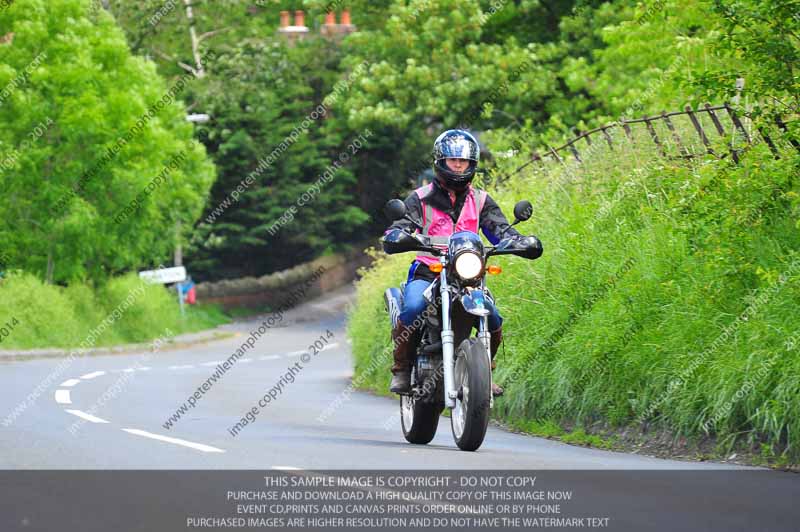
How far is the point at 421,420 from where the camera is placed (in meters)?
11.1

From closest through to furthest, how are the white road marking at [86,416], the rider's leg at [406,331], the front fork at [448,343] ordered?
the front fork at [448,343] < the rider's leg at [406,331] < the white road marking at [86,416]

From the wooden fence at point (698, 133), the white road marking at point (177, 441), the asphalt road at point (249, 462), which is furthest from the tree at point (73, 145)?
the white road marking at point (177, 441)

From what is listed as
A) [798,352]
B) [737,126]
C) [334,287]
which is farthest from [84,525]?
[334,287]

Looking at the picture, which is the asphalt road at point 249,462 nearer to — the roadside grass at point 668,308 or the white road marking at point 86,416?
the white road marking at point 86,416

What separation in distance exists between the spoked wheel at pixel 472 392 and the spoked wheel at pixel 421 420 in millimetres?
623

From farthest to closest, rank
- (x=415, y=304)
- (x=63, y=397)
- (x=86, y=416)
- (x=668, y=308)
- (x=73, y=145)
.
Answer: (x=73, y=145) < (x=63, y=397) < (x=86, y=416) < (x=668, y=308) < (x=415, y=304)

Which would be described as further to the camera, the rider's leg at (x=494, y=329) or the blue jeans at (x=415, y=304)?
the blue jeans at (x=415, y=304)

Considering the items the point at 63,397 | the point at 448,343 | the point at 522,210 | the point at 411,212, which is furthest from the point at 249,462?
the point at 63,397

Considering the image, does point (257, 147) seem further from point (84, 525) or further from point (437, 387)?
point (84, 525)

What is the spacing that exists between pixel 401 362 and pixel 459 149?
163 cm

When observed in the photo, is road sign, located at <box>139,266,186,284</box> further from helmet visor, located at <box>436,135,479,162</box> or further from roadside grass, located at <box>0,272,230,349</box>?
helmet visor, located at <box>436,135,479,162</box>

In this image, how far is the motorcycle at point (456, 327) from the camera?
996 cm

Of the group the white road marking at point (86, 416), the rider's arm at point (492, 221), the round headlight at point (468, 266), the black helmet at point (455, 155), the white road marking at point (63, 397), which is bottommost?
the white road marking at point (63, 397)

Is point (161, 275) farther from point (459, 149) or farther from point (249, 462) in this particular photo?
point (249, 462)
